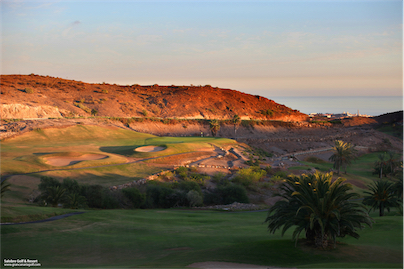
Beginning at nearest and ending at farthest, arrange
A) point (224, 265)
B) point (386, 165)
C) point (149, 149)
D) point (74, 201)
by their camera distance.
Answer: point (224, 265)
point (74, 201)
point (149, 149)
point (386, 165)

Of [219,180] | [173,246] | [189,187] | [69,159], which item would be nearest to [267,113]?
[219,180]

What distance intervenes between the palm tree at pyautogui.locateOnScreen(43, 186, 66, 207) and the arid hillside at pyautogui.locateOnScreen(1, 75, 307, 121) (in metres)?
59.3

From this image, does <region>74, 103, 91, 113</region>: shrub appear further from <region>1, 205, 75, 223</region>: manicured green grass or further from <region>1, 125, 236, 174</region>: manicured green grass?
<region>1, 205, 75, 223</region>: manicured green grass

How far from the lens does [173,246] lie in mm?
16359

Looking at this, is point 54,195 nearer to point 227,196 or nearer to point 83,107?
point 227,196

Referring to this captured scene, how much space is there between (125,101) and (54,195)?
95169 mm

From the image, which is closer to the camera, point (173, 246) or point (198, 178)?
point (173, 246)

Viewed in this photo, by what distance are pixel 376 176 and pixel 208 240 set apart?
5839cm

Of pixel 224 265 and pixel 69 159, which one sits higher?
pixel 69 159

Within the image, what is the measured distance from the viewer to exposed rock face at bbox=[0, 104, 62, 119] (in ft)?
252

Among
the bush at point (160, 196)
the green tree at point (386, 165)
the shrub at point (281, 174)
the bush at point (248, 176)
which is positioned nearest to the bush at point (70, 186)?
the bush at point (160, 196)

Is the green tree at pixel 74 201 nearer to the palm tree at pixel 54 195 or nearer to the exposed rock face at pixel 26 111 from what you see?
the palm tree at pixel 54 195

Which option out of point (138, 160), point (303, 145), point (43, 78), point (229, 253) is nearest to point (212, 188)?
point (138, 160)

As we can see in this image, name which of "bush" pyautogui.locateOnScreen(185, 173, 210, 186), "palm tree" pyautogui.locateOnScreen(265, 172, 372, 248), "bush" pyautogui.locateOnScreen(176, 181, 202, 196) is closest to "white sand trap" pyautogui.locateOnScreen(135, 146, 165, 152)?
"bush" pyautogui.locateOnScreen(185, 173, 210, 186)
